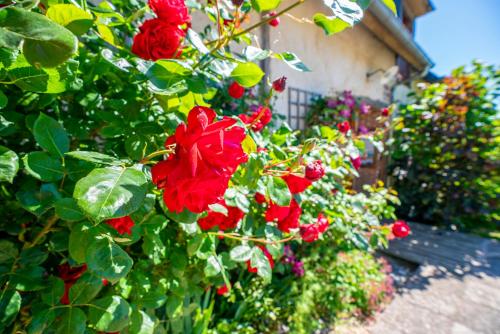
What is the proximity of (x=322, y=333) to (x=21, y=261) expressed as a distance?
70.7 inches

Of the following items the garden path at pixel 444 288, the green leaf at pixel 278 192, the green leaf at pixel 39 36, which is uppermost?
the green leaf at pixel 39 36

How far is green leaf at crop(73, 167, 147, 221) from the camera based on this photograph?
0.34m

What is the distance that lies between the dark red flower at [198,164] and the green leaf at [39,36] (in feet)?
0.56

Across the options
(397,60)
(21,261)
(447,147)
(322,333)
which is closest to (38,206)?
(21,261)

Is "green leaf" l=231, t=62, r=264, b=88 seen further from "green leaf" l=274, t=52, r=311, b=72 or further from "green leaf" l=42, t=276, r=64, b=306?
"green leaf" l=42, t=276, r=64, b=306

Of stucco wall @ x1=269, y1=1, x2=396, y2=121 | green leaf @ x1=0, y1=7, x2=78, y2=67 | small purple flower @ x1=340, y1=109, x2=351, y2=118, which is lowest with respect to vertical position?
green leaf @ x1=0, y1=7, x2=78, y2=67

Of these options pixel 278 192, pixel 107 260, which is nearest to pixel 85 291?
pixel 107 260

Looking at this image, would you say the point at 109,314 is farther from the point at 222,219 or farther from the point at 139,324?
the point at 222,219

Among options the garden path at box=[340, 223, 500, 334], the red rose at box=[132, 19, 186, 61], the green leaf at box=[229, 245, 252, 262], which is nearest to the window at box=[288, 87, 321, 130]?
the garden path at box=[340, 223, 500, 334]

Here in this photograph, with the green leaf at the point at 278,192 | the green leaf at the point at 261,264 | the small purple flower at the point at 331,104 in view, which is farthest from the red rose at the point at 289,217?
the small purple flower at the point at 331,104

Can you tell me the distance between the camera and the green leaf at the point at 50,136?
54 centimetres

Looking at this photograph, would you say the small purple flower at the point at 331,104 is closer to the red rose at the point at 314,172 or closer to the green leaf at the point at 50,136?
the red rose at the point at 314,172

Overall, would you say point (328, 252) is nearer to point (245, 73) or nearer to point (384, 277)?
point (384, 277)

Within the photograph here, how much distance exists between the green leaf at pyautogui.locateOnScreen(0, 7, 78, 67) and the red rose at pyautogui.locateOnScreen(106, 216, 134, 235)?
0.33 meters
